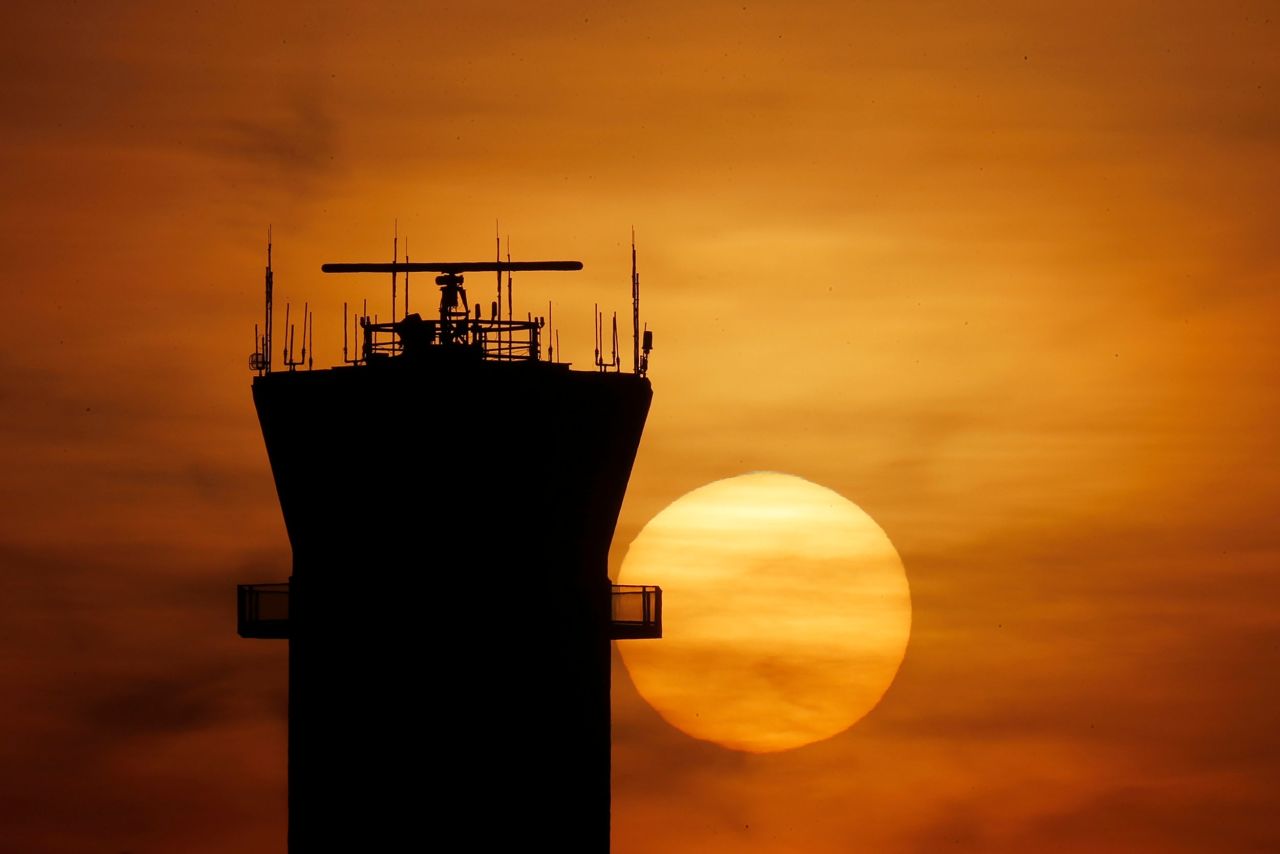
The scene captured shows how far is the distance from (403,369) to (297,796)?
32.7 feet

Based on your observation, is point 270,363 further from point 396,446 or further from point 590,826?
A: point 590,826

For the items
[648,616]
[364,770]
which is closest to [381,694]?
[364,770]

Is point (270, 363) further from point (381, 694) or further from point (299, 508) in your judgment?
point (381, 694)

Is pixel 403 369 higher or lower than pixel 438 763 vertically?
higher

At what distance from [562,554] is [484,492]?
7.56ft

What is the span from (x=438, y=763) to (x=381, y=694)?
198 centimetres

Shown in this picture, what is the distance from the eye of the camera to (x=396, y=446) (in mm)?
63594

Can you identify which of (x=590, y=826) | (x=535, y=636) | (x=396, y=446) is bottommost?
(x=590, y=826)

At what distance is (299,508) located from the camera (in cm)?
6512

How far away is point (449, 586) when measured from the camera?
210 ft

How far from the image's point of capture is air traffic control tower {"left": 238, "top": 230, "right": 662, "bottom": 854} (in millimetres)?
63562

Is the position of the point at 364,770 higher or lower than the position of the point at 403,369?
lower

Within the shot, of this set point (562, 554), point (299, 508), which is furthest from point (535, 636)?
point (299, 508)

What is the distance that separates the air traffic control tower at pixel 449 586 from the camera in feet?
209
